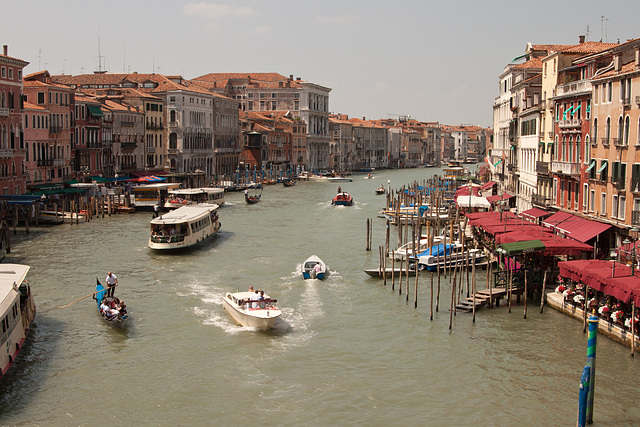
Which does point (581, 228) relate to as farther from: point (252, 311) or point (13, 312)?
point (13, 312)

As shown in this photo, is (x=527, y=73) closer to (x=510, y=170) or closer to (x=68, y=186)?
(x=510, y=170)

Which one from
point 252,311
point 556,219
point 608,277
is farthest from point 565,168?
point 252,311

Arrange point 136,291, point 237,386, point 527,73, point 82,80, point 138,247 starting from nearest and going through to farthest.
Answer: point 237,386 → point 136,291 → point 138,247 → point 527,73 → point 82,80

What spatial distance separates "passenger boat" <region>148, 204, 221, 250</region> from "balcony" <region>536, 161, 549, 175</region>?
12.5m

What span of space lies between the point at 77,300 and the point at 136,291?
187 cm

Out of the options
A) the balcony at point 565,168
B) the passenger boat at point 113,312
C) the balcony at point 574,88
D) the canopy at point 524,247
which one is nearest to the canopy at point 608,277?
the canopy at point 524,247

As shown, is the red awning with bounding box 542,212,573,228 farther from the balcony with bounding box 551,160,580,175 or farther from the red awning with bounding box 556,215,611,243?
the balcony with bounding box 551,160,580,175

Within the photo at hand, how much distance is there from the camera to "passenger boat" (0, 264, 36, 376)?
13.7 metres

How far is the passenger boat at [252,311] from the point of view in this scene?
53.8 feet

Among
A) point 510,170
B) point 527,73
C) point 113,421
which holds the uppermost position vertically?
point 527,73

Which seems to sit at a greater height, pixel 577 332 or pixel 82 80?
pixel 82 80

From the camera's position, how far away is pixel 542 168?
89.4 ft

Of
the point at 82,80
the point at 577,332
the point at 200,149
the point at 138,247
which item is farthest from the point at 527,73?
the point at 82,80

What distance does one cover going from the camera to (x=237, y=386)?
13.5 m
